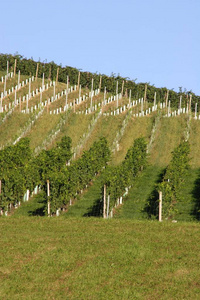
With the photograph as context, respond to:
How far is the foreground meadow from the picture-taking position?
19958 millimetres

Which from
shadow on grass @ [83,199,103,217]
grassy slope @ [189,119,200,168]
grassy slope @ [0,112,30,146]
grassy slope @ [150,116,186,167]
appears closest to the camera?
→ shadow on grass @ [83,199,103,217]

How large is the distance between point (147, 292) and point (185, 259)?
424 centimetres

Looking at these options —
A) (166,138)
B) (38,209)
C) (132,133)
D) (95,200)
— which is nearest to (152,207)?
(95,200)

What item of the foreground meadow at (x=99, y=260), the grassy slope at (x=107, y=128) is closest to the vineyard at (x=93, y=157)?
Answer: the grassy slope at (x=107, y=128)

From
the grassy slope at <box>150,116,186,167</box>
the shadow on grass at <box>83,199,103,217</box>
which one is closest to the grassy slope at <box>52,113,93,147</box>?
the grassy slope at <box>150,116,186,167</box>

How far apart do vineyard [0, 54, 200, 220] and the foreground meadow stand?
369 inches

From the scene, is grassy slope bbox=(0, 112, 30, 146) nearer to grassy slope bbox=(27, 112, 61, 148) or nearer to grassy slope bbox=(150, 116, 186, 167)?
grassy slope bbox=(27, 112, 61, 148)

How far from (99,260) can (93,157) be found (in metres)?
32.5

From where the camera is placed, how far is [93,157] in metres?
55.5

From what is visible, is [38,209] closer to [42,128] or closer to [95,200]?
[95,200]

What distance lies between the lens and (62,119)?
262 feet

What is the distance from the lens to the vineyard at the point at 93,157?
44.2 meters

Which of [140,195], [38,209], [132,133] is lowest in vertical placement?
[38,209]

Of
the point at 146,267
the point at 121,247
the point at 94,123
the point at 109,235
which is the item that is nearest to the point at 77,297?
the point at 146,267
